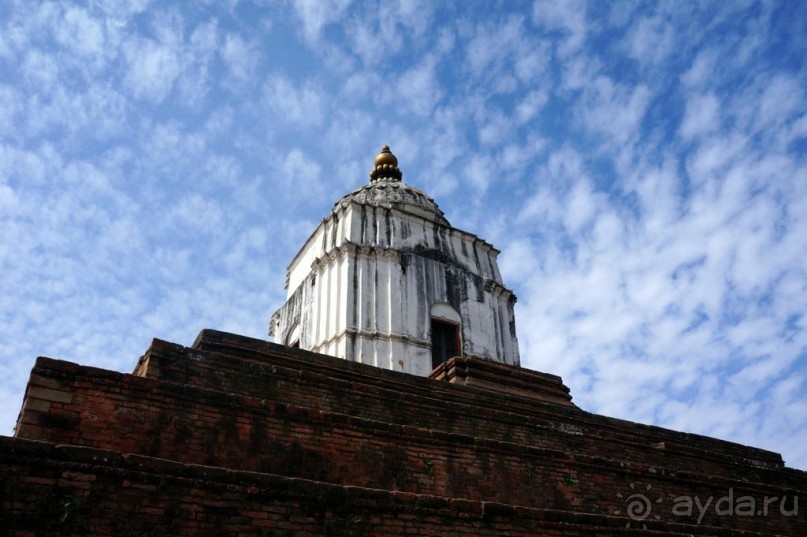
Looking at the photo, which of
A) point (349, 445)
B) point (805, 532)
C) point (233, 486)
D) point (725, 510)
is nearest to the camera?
point (233, 486)

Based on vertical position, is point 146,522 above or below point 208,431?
below

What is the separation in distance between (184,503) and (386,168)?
2069 centimetres

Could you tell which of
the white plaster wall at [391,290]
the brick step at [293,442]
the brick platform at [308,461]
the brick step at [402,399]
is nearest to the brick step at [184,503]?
the brick platform at [308,461]

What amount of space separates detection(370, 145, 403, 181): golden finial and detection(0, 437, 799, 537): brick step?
64.0 ft

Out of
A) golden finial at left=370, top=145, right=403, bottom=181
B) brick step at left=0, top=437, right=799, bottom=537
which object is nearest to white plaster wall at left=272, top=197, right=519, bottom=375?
golden finial at left=370, top=145, right=403, bottom=181

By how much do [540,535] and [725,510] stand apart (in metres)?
4.02

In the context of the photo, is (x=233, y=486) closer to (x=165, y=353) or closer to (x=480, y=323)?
(x=165, y=353)

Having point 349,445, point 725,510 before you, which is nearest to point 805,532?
point 725,510

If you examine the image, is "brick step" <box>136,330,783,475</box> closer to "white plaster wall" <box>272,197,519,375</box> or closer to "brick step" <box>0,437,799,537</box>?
"brick step" <box>0,437,799,537</box>

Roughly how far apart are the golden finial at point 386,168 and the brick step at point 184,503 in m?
19.5

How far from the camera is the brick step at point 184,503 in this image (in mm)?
4896

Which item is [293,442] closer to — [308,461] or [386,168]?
[308,461]

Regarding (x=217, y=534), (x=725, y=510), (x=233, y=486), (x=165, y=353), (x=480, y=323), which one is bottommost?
(x=217, y=534)

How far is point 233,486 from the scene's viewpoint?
546 cm
